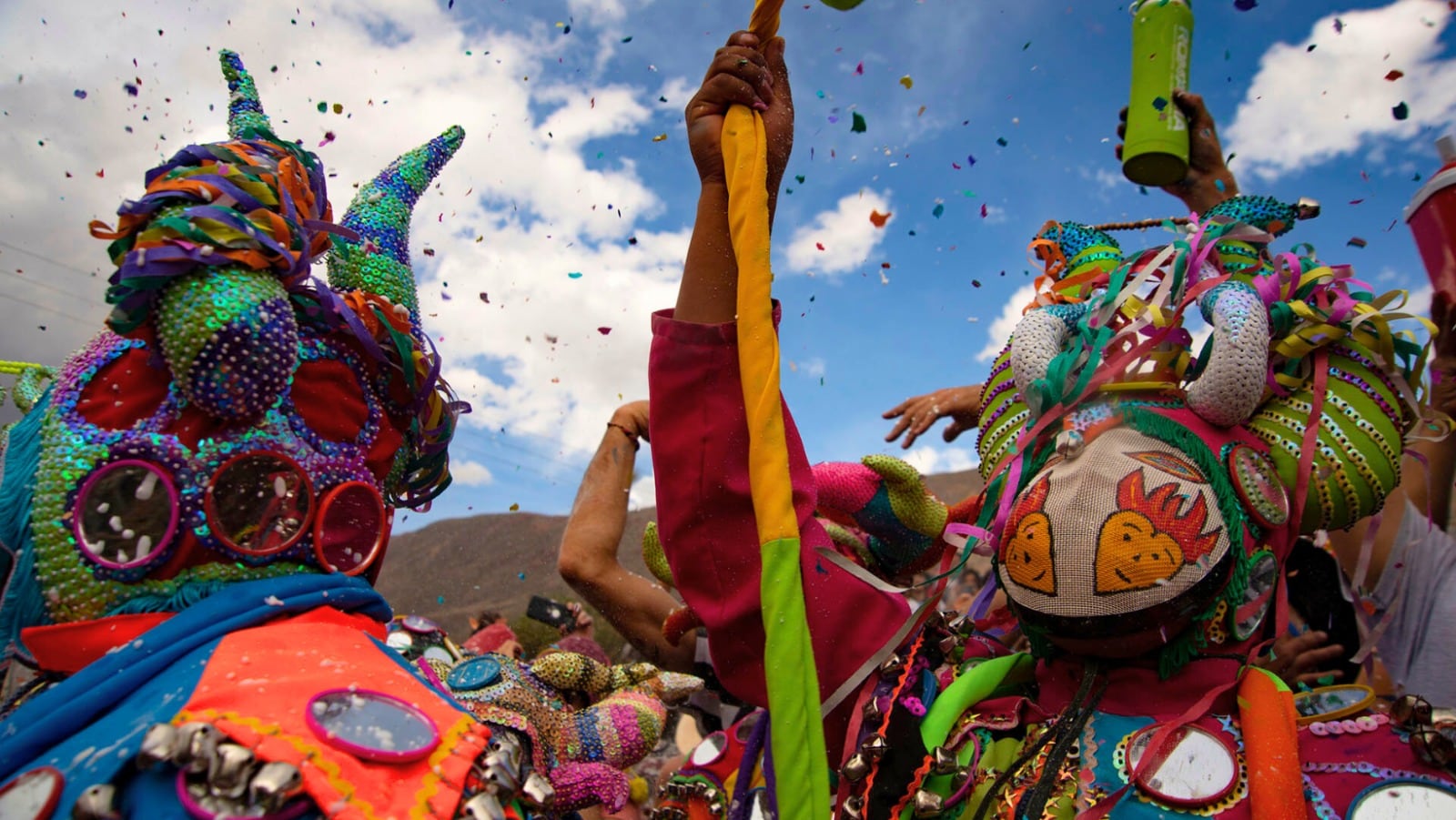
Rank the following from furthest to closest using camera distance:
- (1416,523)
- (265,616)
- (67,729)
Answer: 1. (1416,523)
2. (265,616)
3. (67,729)

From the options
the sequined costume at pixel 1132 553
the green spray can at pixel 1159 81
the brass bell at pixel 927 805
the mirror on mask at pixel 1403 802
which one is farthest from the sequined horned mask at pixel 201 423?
the green spray can at pixel 1159 81

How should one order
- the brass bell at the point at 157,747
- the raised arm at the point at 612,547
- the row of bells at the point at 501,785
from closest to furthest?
the brass bell at the point at 157,747, the row of bells at the point at 501,785, the raised arm at the point at 612,547

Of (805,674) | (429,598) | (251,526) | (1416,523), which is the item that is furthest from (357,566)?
(429,598)

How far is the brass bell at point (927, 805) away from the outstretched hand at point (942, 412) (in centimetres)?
118

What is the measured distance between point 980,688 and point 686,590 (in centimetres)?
69

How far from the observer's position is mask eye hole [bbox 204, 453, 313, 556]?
3.90ft

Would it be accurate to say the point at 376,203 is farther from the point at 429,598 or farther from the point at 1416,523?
the point at 429,598

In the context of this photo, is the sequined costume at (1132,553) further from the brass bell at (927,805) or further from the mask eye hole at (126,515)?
the mask eye hole at (126,515)

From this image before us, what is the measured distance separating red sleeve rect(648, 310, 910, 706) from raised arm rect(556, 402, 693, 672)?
5.15 ft

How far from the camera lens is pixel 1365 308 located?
181cm

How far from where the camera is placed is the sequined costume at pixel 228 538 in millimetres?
904

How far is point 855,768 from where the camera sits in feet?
5.37

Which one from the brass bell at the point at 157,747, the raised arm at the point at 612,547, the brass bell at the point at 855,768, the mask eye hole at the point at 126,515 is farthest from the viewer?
the raised arm at the point at 612,547

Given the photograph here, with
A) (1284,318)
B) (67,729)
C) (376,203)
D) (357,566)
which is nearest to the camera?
(67,729)
